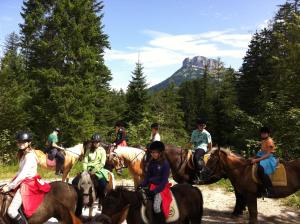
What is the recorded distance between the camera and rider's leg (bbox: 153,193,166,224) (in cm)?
599

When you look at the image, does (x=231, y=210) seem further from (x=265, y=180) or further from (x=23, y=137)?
(x=23, y=137)

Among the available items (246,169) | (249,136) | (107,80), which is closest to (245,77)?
(107,80)

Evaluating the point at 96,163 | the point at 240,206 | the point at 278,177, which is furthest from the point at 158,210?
the point at 240,206

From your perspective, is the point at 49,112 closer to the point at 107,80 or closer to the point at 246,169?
the point at 107,80

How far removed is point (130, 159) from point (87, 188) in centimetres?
348

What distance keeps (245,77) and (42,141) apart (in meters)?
26.7

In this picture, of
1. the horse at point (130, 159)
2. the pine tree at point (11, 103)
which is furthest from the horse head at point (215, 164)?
the pine tree at point (11, 103)

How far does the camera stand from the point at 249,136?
74.4 feet

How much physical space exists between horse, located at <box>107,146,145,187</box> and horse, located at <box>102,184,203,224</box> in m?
4.15

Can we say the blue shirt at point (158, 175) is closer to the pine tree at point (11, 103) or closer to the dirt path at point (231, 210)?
the dirt path at point (231, 210)

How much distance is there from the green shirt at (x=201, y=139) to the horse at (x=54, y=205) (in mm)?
4905

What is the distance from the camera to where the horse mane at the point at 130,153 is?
11047mm

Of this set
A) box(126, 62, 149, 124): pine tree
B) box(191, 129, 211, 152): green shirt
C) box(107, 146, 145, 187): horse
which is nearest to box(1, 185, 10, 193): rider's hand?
box(107, 146, 145, 187): horse

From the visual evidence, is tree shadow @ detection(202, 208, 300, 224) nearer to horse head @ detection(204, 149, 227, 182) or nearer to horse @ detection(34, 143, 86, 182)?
horse head @ detection(204, 149, 227, 182)
